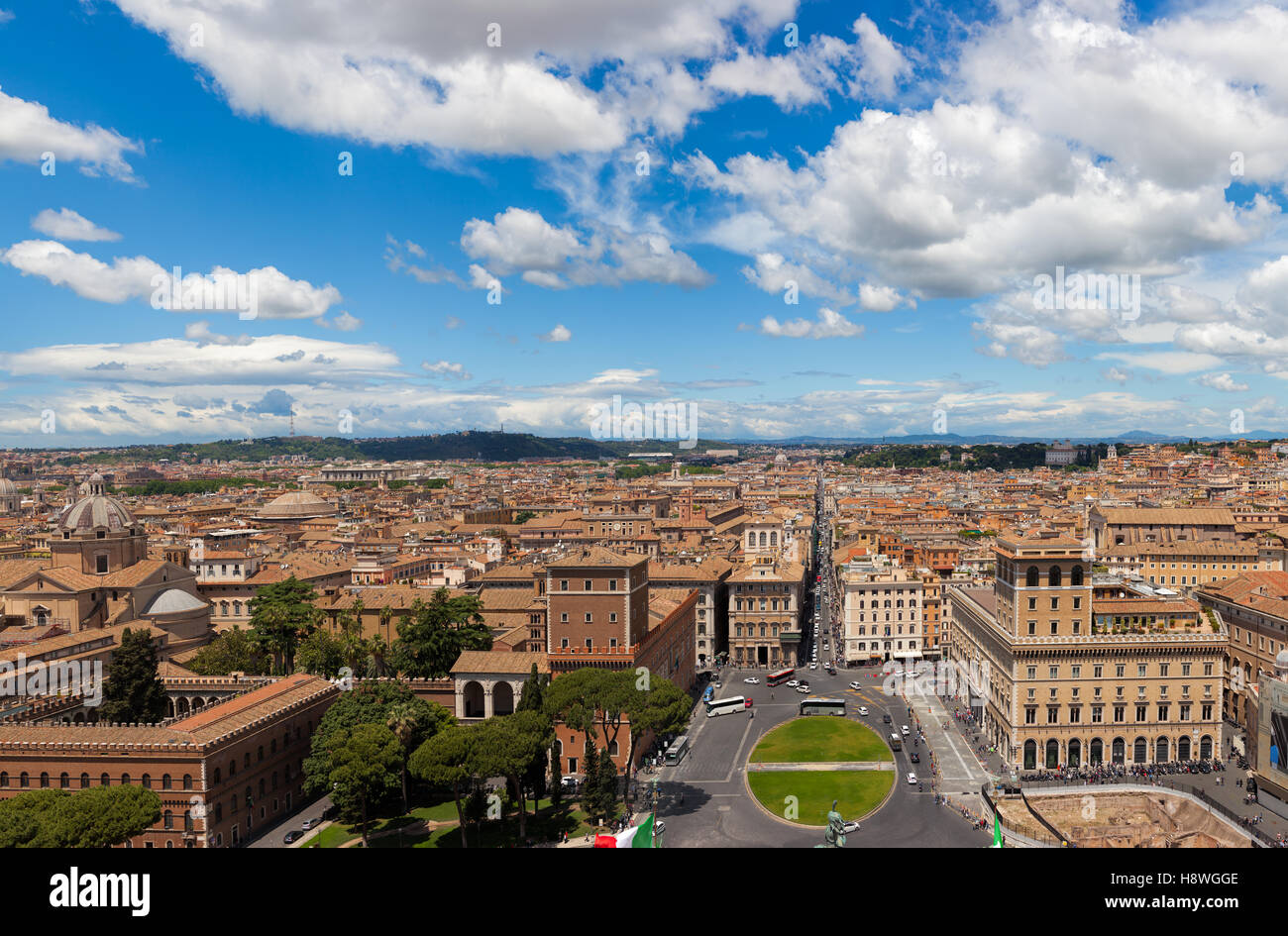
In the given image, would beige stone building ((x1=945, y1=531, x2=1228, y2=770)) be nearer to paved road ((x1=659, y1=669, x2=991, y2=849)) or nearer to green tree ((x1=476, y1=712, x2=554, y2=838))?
paved road ((x1=659, y1=669, x2=991, y2=849))

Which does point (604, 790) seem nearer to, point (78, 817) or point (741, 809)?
point (741, 809)

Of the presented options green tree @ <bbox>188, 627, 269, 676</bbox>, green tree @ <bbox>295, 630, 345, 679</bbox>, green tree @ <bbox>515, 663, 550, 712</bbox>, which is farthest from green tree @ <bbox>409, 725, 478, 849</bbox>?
green tree @ <bbox>188, 627, 269, 676</bbox>

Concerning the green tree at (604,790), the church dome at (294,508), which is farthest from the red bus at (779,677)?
the church dome at (294,508)

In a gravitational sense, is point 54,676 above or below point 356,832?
above

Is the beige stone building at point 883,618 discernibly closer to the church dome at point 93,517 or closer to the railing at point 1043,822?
the railing at point 1043,822

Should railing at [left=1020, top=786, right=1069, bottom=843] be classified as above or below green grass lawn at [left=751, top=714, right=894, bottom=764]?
below
